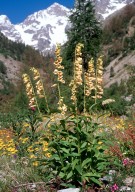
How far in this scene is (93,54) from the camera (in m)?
36.1

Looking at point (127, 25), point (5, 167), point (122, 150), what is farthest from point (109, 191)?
point (127, 25)

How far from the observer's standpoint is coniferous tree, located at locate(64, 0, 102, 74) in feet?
119

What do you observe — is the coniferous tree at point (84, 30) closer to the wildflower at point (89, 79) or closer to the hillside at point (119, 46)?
the hillside at point (119, 46)

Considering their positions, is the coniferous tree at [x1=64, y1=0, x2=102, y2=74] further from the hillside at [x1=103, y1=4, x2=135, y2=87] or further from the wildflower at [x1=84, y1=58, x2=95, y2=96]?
the wildflower at [x1=84, y1=58, x2=95, y2=96]

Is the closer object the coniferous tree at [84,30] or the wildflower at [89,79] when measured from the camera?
the wildflower at [89,79]

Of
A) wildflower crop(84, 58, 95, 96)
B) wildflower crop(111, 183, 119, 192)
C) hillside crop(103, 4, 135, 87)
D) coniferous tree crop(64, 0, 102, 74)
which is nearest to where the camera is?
wildflower crop(111, 183, 119, 192)

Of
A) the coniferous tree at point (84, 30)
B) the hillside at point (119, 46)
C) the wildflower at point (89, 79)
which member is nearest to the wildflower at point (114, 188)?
the wildflower at point (89, 79)

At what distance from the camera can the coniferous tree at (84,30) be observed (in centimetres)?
3639

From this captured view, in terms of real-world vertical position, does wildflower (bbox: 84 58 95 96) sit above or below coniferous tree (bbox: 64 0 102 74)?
below

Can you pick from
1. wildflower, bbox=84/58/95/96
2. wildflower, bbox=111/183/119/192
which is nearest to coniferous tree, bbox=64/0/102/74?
wildflower, bbox=84/58/95/96

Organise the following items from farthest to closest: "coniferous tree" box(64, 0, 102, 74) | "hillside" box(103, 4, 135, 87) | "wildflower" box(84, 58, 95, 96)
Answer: "hillside" box(103, 4, 135, 87) < "coniferous tree" box(64, 0, 102, 74) < "wildflower" box(84, 58, 95, 96)

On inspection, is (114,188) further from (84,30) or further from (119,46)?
(119,46)

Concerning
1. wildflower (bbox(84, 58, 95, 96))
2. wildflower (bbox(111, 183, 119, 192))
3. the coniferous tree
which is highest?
the coniferous tree

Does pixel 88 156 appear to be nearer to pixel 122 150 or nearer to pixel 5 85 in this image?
pixel 122 150
